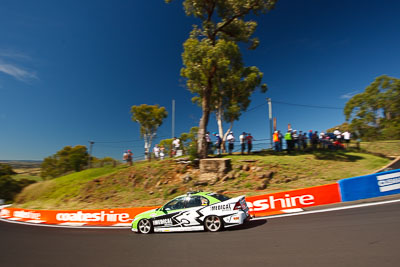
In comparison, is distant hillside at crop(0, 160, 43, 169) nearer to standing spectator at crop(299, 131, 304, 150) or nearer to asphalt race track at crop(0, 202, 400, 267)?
asphalt race track at crop(0, 202, 400, 267)

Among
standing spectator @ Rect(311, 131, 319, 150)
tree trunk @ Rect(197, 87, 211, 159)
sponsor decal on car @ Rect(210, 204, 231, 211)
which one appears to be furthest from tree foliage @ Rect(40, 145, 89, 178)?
standing spectator @ Rect(311, 131, 319, 150)

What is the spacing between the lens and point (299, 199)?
8492mm

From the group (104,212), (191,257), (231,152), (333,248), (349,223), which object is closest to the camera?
(333,248)

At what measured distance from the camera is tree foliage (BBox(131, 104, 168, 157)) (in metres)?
37.5

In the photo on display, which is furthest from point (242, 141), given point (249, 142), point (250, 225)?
point (250, 225)

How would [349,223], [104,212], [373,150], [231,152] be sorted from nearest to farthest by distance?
[349,223] < [104,212] < [373,150] < [231,152]

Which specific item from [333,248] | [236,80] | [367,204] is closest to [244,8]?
[236,80]

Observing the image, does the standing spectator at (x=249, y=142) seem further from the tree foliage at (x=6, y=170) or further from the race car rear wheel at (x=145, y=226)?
the tree foliage at (x=6, y=170)

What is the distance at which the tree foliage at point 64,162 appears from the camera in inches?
1122

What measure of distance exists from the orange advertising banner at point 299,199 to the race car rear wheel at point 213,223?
8.11ft

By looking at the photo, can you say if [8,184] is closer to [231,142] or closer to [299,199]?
[231,142]

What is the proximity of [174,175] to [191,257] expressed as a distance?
11.9 meters

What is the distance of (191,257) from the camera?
468cm

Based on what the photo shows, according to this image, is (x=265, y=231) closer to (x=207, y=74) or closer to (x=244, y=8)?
(x=207, y=74)
